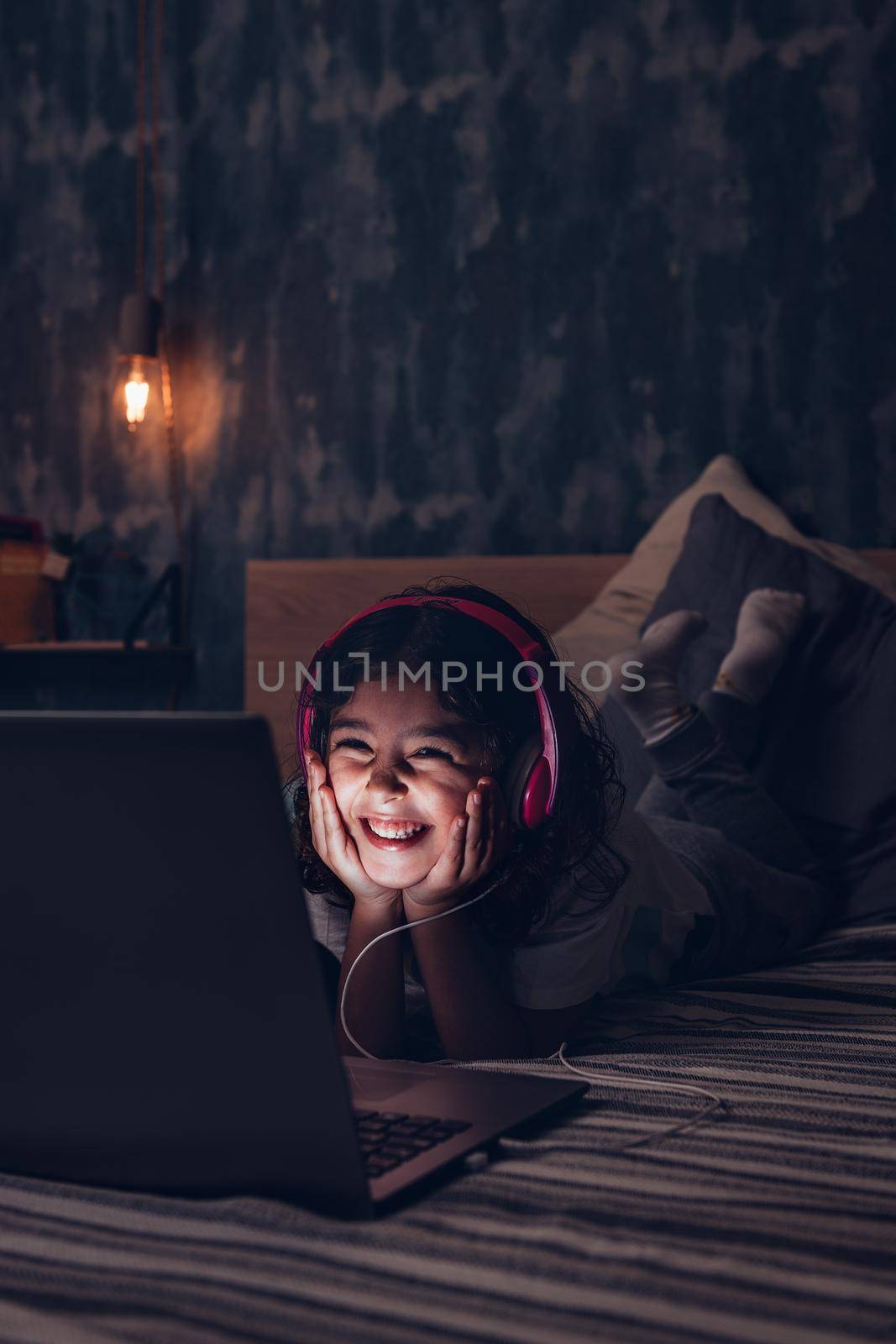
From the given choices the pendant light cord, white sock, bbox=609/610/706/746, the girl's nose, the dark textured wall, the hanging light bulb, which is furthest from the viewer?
the pendant light cord

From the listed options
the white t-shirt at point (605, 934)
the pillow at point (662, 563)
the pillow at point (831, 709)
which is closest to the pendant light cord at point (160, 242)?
the pillow at point (662, 563)

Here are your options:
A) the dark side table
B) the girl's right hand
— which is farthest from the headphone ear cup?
the dark side table

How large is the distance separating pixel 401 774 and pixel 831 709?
0.76m

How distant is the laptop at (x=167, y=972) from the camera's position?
476 millimetres

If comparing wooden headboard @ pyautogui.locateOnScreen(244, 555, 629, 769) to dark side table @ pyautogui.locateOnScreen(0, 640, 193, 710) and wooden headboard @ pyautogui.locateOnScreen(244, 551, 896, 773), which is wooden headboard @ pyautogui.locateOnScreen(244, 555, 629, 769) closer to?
wooden headboard @ pyautogui.locateOnScreen(244, 551, 896, 773)

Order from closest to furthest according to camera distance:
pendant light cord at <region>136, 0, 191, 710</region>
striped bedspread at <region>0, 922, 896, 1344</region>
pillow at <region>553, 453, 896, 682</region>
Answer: striped bedspread at <region>0, 922, 896, 1344</region> < pillow at <region>553, 453, 896, 682</region> < pendant light cord at <region>136, 0, 191, 710</region>

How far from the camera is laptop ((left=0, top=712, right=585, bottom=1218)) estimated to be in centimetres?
48

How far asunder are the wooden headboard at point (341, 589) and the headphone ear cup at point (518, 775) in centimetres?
108

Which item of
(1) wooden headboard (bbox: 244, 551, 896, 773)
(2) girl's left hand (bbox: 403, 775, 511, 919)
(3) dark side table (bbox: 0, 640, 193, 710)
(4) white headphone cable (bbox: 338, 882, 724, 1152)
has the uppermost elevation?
(1) wooden headboard (bbox: 244, 551, 896, 773)

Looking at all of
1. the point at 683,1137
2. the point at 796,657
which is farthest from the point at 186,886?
the point at 796,657

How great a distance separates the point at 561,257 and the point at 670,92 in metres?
0.32

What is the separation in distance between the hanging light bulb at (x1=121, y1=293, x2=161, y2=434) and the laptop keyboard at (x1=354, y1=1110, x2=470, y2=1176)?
6.04ft

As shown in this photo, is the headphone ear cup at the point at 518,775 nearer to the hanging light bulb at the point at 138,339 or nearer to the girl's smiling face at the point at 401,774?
the girl's smiling face at the point at 401,774

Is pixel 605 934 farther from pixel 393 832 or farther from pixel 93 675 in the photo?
pixel 93 675
